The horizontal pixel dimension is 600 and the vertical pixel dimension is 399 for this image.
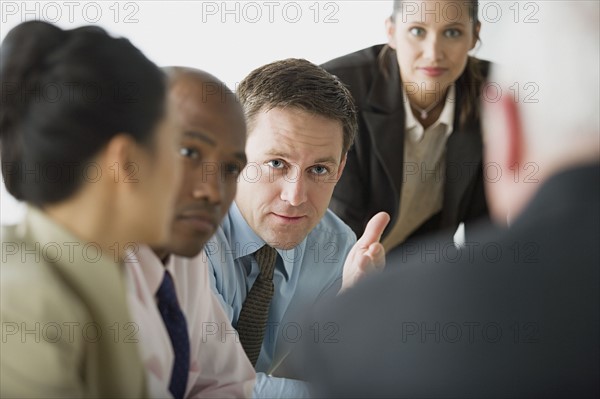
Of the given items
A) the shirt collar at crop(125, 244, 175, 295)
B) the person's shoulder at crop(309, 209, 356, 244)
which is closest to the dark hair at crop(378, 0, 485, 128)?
the person's shoulder at crop(309, 209, 356, 244)

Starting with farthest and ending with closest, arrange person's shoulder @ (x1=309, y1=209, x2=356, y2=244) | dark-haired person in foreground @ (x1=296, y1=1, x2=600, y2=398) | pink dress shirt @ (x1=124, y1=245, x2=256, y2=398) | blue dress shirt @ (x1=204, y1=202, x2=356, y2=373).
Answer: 1. person's shoulder @ (x1=309, y1=209, x2=356, y2=244)
2. blue dress shirt @ (x1=204, y1=202, x2=356, y2=373)
3. pink dress shirt @ (x1=124, y1=245, x2=256, y2=398)
4. dark-haired person in foreground @ (x1=296, y1=1, x2=600, y2=398)

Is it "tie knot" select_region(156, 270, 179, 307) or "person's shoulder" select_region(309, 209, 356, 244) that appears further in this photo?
"person's shoulder" select_region(309, 209, 356, 244)

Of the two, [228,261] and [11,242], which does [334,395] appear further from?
[228,261]

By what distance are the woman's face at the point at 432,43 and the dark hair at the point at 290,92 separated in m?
0.58

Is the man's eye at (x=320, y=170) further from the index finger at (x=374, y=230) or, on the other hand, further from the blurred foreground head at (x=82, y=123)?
the blurred foreground head at (x=82, y=123)

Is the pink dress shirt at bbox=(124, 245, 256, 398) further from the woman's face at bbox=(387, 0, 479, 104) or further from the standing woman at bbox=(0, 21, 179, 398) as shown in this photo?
the woman's face at bbox=(387, 0, 479, 104)

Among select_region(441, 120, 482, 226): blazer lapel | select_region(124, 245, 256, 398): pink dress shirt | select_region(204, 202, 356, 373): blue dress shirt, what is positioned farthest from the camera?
select_region(441, 120, 482, 226): blazer lapel

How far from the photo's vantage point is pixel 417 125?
1.66 metres

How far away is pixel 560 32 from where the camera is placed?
553mm

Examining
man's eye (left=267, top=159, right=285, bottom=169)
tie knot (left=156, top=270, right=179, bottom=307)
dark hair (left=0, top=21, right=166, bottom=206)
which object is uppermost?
dark hair (left=0, top=21, right=166, bottom=206)

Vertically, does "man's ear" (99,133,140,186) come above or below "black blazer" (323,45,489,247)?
above

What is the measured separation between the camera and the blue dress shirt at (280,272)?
1.02 m

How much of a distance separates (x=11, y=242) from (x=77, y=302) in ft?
0.24

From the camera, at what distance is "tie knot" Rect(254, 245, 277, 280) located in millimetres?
1067
